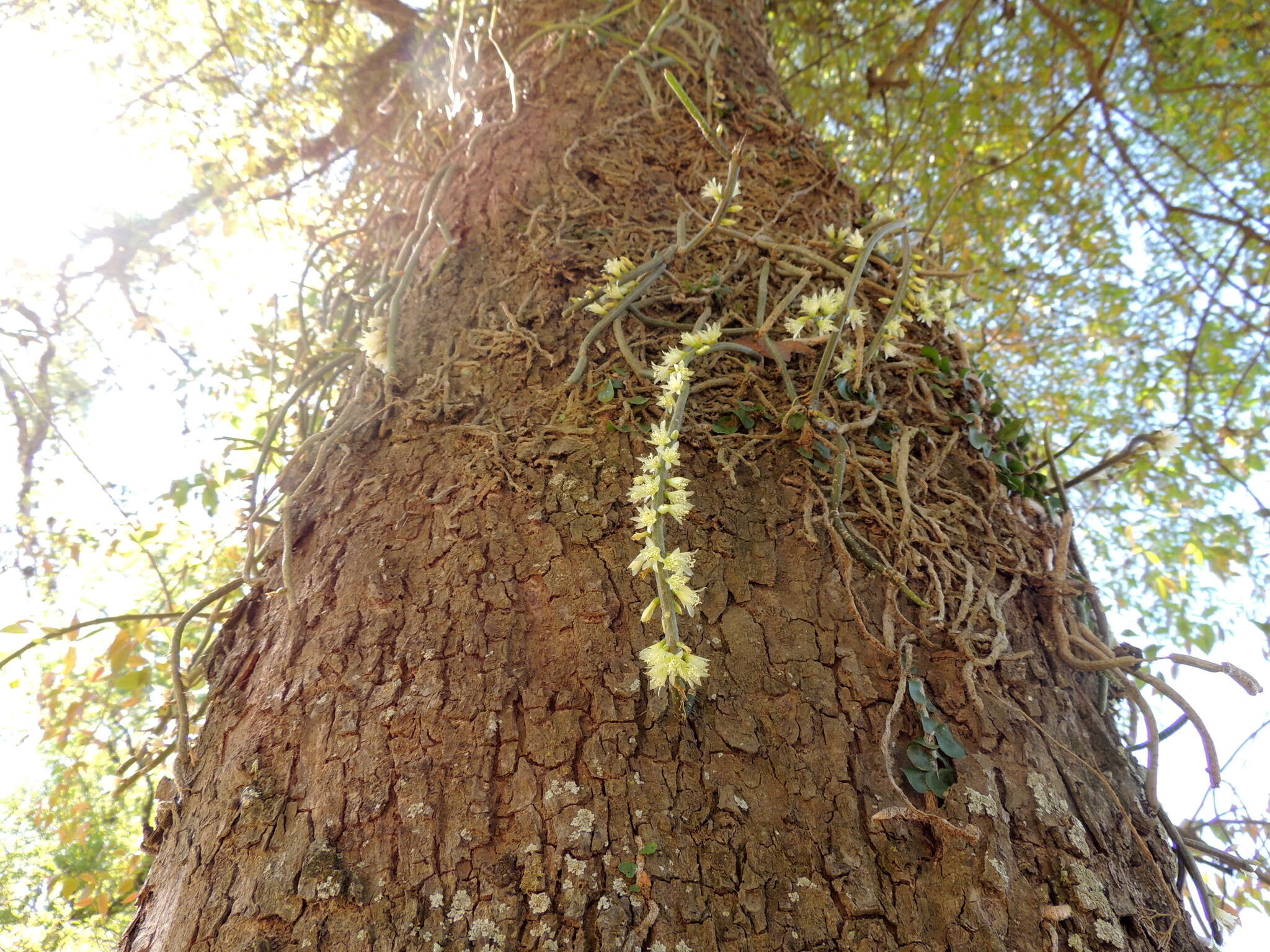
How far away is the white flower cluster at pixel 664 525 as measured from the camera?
0.86 metres

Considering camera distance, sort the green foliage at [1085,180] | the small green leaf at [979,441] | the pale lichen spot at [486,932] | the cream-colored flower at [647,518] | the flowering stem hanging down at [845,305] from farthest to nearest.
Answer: the green foliage at [1085,180]
the small green leaf at [979,441]
the flowering stem hanging down at [845,305]
the cream-colored flower at [647,518]
the pale lichen spot at [486,932]

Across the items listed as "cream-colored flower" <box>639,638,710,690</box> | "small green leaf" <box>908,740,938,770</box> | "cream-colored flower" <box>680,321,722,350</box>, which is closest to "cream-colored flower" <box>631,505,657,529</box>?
"cream-colored flower" <box>639,638,710,690</box>

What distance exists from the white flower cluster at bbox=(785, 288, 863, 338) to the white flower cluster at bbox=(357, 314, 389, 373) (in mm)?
738

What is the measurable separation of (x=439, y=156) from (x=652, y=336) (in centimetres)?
92

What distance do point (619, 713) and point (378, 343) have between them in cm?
86

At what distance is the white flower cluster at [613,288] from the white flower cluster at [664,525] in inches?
6.4

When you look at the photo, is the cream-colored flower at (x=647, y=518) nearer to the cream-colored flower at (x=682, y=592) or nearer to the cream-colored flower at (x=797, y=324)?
the cream-colored flower at (x=682, y=592)

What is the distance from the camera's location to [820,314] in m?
1.21

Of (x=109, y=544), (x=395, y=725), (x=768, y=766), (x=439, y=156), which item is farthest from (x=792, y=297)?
(x=109, y=544)

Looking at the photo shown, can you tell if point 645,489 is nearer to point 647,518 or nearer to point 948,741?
point 647,518

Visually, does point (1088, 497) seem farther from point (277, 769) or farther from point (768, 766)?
point (277, 769)

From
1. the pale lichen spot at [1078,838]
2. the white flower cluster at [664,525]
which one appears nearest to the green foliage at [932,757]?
the pale lichen spot at [1078,838]

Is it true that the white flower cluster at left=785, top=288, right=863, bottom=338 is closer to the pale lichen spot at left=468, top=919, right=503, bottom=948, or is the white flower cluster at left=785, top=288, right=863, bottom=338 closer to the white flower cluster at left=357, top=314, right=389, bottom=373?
the white flower cluster at left=357, top=314, right=389, bottom=373

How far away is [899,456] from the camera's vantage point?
1.13m
